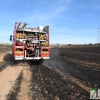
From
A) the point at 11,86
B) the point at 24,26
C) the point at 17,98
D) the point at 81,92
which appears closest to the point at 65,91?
the point at 81,92

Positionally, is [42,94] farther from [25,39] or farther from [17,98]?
[25,39]

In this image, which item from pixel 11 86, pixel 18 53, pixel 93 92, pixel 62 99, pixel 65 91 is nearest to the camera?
pixel 93 92

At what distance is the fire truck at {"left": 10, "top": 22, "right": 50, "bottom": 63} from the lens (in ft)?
55.2

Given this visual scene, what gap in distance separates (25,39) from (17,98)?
1087cm

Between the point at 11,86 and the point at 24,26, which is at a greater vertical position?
the point at 24,26

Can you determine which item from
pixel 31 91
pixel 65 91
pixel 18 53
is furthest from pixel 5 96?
pixel 18 53

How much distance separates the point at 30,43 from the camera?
1762 cm

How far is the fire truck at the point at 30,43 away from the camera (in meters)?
16.8

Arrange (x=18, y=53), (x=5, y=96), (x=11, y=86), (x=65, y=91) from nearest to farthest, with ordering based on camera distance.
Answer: (x=5, y=96) → (x=65, y=91) → (x=11, y=86) → (x=18, y=53)

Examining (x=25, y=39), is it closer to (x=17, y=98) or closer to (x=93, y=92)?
(x=17, y=98)

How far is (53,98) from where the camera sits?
6871mm

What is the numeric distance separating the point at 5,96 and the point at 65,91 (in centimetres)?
227

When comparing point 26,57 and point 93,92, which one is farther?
point 26,57

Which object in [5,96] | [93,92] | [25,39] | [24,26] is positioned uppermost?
[24,26]
